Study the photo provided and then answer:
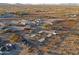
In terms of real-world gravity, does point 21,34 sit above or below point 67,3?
below

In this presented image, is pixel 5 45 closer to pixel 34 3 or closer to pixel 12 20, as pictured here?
pixel 12 20

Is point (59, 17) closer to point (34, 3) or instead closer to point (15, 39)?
point (34, 3)

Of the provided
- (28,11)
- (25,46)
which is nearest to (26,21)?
(28,11)

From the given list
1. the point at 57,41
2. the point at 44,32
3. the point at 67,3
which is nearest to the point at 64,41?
the point at 57,41

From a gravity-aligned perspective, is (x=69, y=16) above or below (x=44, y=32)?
above

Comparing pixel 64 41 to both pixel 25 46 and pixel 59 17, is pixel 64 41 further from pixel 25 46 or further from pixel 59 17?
pixel 25 46
